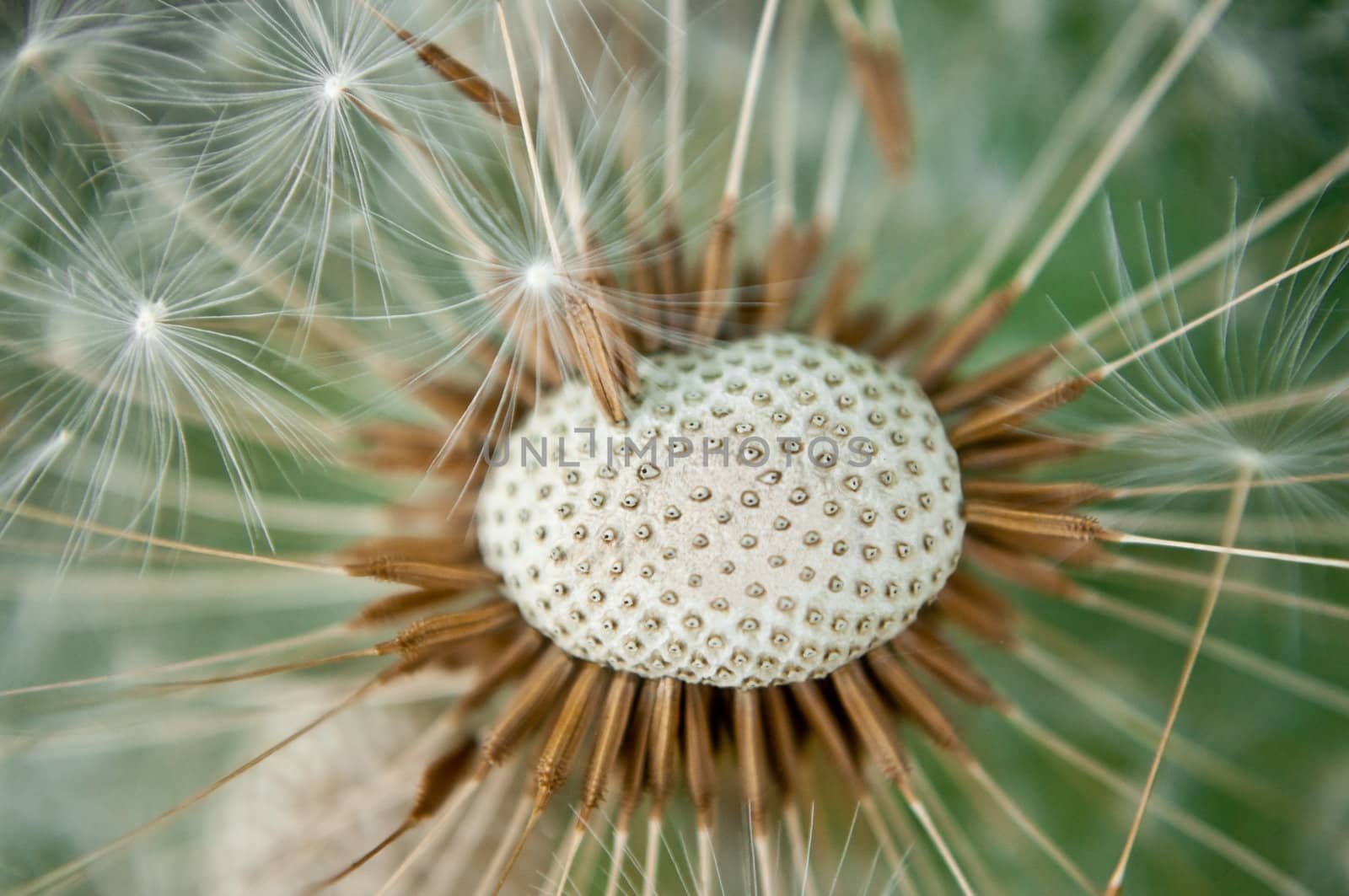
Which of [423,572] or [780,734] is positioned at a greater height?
[423,572]

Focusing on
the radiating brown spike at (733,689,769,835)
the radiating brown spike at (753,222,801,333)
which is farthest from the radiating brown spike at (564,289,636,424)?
the radiating brown spike at (733,689,769,835)

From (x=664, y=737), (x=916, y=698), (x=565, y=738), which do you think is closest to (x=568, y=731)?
(x=565, y=738)

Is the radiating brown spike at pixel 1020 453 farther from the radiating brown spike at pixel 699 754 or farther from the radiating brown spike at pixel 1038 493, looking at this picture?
the radiating brown spike at pixel 699 754

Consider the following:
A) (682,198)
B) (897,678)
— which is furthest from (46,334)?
(897,678)

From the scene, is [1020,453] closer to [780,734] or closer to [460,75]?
[780,734]

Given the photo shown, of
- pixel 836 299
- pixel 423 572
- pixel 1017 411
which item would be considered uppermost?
pixel 836 299

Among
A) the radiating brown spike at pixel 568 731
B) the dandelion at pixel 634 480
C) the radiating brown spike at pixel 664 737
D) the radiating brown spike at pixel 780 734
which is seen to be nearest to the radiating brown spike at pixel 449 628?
the dandelion at pixel 634 480
